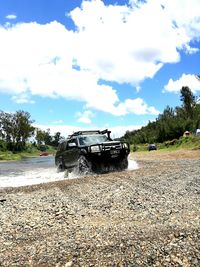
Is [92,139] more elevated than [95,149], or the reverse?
[92,139]

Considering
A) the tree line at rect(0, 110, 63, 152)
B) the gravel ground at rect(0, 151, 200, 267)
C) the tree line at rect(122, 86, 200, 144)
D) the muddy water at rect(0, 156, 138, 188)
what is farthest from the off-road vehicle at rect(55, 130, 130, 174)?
the tree line at rect(0, 110, 63, 152)

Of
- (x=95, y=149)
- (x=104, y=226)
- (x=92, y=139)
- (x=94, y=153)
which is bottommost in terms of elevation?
(x=104, y=226)

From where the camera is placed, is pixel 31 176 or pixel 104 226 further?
pixel 31 176

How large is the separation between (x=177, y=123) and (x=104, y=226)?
6632cm

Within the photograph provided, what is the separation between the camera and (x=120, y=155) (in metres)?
17.0

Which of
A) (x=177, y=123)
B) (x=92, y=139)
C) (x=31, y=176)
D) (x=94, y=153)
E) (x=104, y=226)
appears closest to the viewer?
(x=104, y=226)

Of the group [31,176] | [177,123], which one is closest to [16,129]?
[177,123]

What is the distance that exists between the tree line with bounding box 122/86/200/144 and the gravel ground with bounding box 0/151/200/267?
5045 cm

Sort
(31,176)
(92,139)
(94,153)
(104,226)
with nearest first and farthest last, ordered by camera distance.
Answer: (104,226)
(94,153)
(92,139)
(31,176)

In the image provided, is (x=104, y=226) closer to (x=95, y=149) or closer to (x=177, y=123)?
(x=95, y=149)

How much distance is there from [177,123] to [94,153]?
2245 inches

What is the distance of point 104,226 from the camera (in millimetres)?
6660

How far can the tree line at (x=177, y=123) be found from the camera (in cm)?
6956

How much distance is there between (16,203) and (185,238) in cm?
469
